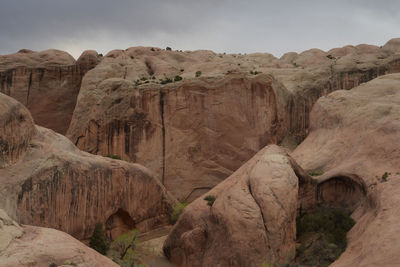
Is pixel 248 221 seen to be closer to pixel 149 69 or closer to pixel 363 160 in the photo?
pixel 363 160

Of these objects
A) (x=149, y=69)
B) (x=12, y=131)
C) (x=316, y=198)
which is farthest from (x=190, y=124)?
(x=12, y=131)

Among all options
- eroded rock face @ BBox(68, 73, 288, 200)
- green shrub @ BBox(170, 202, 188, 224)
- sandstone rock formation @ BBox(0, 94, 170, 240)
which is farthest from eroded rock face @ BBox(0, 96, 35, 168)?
eroded rock face @ BBox(68, 73, 288, 200)

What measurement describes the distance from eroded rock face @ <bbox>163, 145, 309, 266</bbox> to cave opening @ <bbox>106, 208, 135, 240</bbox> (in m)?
4.19

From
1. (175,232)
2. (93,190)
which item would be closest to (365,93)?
(175,232)

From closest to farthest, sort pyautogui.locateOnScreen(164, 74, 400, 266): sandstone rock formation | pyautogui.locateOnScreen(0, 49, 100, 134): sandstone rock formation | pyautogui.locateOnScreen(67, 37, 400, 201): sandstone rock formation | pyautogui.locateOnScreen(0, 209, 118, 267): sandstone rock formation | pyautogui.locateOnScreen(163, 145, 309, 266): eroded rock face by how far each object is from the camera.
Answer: pyautogui.locateOnScreen(0, 209, 118, 267): sandstone rock formation < pyautogui.locateOnScreen(164, 74, 400, 266): sandstone rock formation < pyautogui.locateOnScreen(163, 145, 309, 266): eroded rock face < pyautogui.locateOnScreen(67, 37, 400, 201): sandstone rock formation < pyautogui.locateOnScreen(0, 49, 100, 134): sandstone rock formation

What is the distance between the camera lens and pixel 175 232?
25.9 meters

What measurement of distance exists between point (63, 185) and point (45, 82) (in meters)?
30.6

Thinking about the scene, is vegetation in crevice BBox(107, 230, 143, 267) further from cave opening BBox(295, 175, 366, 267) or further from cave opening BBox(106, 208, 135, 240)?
cave opening BBox(295, 175, 366, 267)

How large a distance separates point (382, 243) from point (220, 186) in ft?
37.3

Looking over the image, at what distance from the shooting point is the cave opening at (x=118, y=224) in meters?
27.2

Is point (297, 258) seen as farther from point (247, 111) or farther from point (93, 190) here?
point (247, 111)

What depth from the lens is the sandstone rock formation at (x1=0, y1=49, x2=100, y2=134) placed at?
4981 cm

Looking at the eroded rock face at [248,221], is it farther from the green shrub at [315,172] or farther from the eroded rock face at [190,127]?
the eroded rock face at [190,127]

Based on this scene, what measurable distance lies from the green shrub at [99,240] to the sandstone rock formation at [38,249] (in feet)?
32.1
